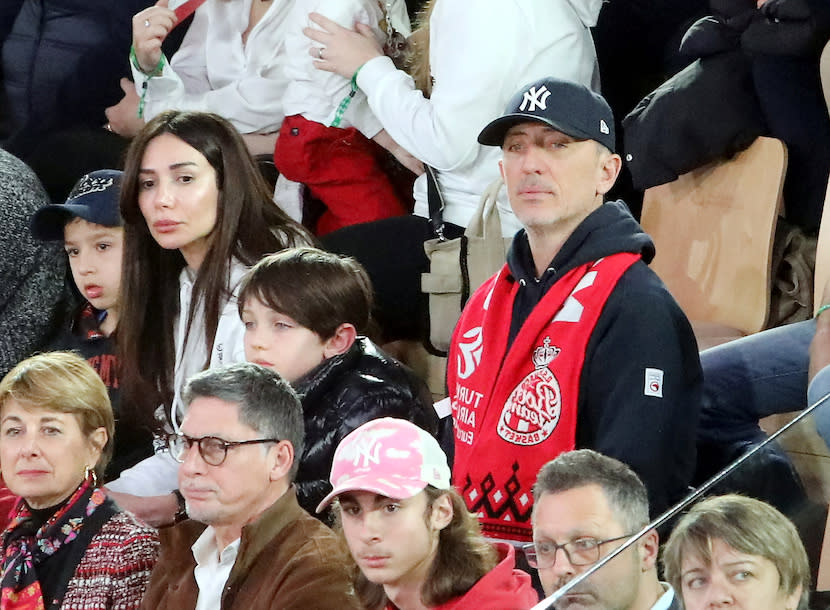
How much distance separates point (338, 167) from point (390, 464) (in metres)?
1.75

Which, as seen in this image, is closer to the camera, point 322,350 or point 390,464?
point 390,464

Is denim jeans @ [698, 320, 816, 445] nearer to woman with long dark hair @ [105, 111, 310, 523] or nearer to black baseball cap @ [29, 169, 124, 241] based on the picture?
woman with long dark hair @ [105, 111, 310, 523]

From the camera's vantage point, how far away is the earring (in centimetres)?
288

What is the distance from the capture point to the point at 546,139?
2734 mm

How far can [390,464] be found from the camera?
7.22 ft

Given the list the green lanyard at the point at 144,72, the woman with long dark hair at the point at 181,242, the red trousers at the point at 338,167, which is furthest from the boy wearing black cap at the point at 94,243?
the green lanyard at the point at 144,72

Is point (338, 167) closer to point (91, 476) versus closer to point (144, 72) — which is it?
point (144, 72)

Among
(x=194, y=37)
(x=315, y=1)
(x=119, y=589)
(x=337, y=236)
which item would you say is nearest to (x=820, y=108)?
(x=337, y=236)

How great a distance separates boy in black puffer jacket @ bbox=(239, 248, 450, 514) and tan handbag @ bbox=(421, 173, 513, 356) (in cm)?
48

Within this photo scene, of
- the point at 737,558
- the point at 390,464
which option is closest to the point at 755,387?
the point at 390,464

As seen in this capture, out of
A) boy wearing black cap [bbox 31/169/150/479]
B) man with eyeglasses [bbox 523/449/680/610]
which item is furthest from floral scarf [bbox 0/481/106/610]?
man with eyeglasses [bbox 523/449/680/610]

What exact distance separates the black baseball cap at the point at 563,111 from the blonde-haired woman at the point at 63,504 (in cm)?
98

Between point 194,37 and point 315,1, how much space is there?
599 millimetres

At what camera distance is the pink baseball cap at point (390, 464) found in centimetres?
217
